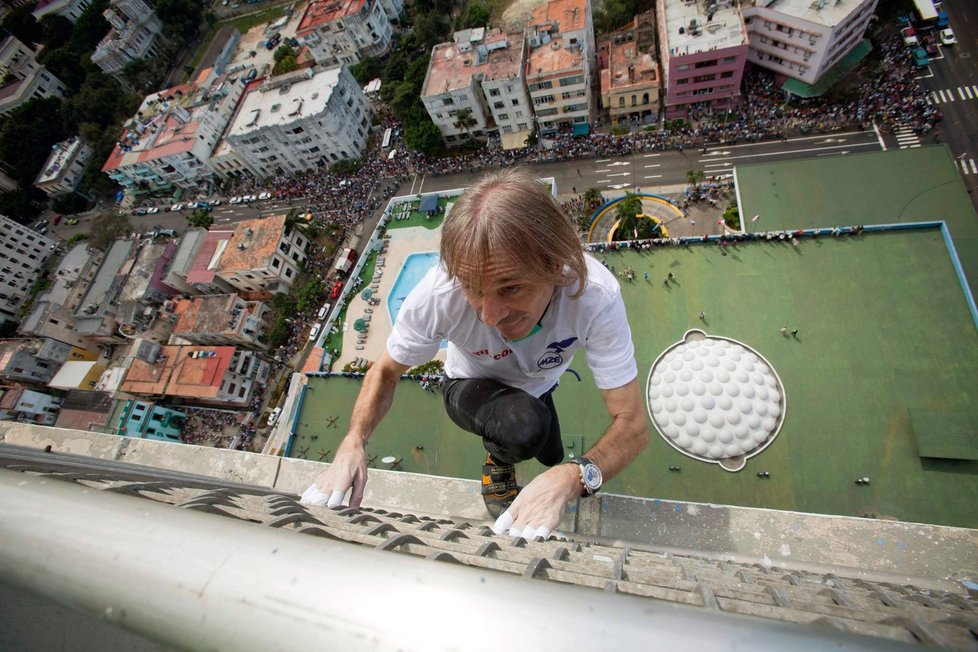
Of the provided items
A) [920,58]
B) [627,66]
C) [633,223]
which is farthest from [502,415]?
[920,58]

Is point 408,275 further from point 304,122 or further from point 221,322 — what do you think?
point 304,122

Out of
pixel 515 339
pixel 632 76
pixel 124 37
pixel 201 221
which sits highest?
pixel 124 37

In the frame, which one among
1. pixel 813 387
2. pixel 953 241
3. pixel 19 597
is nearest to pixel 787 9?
pixel 953 241

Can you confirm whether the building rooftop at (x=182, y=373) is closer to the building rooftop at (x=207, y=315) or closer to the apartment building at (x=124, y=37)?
the building rooftop at (x=207, y=315)

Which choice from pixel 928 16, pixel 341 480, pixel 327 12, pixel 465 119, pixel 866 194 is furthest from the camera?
pixel 327 12

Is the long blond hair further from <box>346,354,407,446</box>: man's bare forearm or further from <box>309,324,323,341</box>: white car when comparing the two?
Result: <box>309,324,323,341</box>: white car

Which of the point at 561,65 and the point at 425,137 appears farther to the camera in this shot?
the point at 425,137

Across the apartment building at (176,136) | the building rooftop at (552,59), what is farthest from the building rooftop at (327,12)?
the building rooftop at (552,59)
